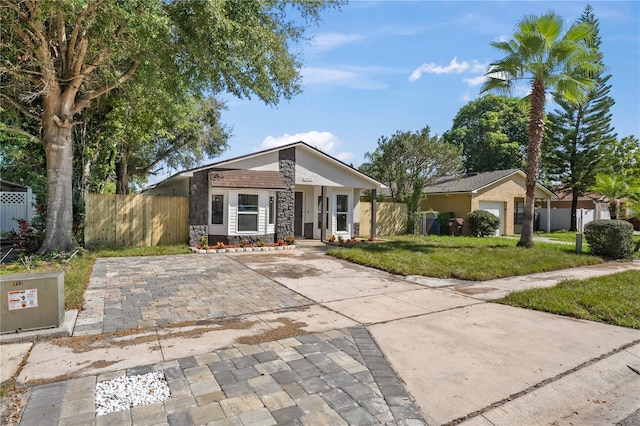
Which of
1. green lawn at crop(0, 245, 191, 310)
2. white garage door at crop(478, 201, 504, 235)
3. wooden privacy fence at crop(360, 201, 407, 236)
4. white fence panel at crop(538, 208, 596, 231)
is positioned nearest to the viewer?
green lawn at crop(0, 245, 191, 310)

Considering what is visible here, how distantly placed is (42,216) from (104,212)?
175 cm

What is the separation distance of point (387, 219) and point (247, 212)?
9.35m

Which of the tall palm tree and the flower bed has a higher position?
the tall palm tree

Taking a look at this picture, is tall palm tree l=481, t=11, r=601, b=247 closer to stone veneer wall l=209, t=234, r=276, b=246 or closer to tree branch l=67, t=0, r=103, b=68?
stone veneer wall l=209, t=234, r=276, b=246

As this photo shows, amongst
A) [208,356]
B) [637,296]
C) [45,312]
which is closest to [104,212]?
[45,312]

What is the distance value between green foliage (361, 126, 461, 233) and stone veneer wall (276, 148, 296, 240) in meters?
7.08

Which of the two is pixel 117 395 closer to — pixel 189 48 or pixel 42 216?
pixel 189 48

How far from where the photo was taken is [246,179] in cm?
1395

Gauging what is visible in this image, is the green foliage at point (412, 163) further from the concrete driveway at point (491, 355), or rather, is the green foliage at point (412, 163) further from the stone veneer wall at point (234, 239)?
the concrete driveway at point (491, 355)

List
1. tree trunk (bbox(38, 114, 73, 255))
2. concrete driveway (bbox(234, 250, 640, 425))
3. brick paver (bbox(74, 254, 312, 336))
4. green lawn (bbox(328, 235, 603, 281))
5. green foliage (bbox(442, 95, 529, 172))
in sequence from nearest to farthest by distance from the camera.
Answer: concrete driveway (bbox(234, 250, 640, 425)) < brick paver (bbox(74, 254, 312, 336)) < green lawn (bbox(328, 235, 603, 281)) < tree trunk (bbox(38, 114, 73, 255)) < green foliage (bbox(442, 95, 529, 172))

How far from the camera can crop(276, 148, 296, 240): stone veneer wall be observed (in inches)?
587

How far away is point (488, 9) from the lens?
835cm

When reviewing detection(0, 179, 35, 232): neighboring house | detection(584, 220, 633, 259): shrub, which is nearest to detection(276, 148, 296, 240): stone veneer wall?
detection(0, 179, 35, 232): neighboring house

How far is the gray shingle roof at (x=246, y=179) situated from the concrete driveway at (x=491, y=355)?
23.1 ft
